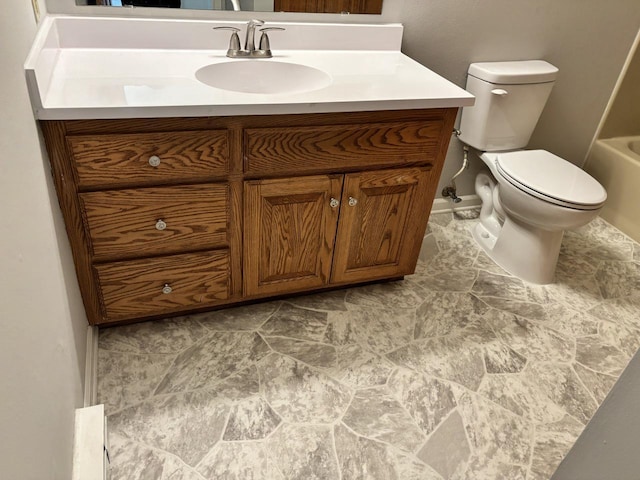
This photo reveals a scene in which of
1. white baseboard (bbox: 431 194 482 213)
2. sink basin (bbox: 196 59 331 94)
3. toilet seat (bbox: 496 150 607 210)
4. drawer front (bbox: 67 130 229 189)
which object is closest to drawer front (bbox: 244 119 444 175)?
drawer front (bbox: 67 130 229 189)

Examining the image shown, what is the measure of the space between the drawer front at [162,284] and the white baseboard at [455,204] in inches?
51.5

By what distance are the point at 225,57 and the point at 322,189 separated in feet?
1.89

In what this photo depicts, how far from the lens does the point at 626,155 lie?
7.91 ft

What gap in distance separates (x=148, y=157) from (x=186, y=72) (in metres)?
0.34

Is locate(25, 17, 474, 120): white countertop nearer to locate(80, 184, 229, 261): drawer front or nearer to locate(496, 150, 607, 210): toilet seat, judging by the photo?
locate(80, 184, 229, 261): drawer front

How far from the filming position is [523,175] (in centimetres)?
194

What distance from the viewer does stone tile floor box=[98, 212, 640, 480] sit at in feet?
4.34

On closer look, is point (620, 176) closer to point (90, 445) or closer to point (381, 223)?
point (381, 223)

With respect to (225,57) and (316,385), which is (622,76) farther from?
(316,385)

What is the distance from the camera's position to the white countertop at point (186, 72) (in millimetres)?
1213

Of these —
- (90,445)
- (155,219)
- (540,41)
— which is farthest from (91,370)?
(540,41)

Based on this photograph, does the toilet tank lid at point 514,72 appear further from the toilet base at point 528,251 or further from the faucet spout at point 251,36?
the faucet spout at point 251,36

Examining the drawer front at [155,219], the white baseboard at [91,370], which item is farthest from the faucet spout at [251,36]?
the white baseboard at [91,370]

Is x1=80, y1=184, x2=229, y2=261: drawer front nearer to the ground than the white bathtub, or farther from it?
farther from it
